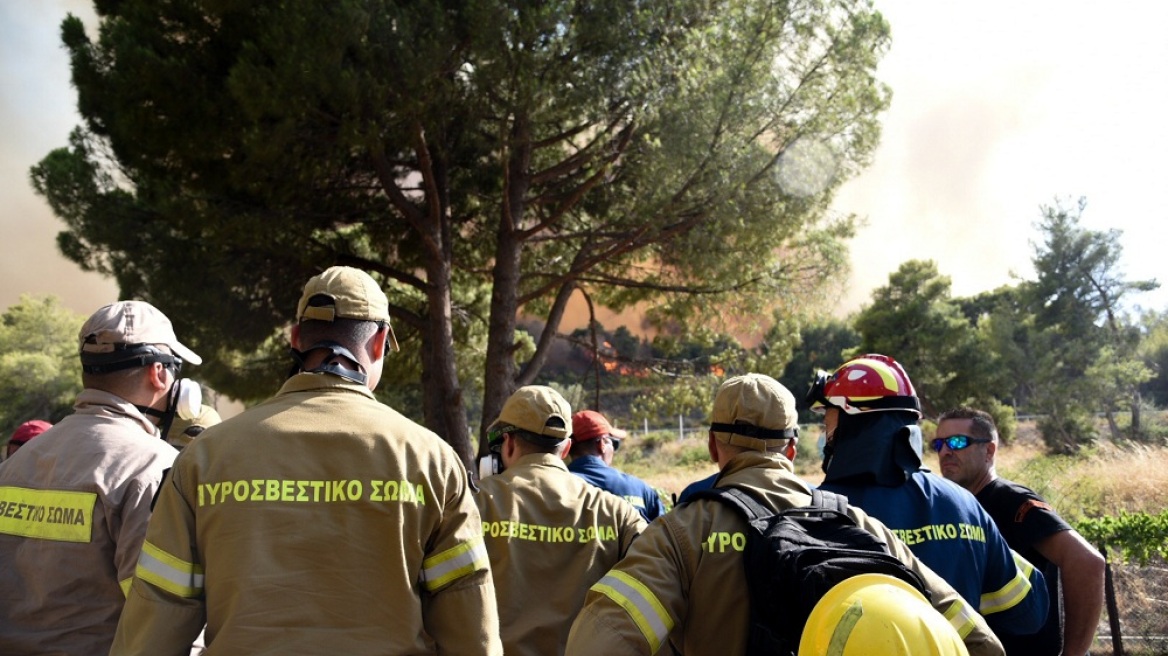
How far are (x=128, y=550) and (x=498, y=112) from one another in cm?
915

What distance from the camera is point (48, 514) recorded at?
8.04 ft

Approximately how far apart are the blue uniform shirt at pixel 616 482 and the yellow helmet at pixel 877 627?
2.41 metres

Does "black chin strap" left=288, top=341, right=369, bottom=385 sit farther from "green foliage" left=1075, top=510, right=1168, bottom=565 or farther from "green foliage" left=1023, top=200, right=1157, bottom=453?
"green foliage" left=1023, top=200, right=1157, bottom=453

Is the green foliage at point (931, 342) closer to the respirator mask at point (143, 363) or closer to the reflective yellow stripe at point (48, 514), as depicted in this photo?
the respirator mask at point (143, 363)

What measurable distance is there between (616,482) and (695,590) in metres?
1.87

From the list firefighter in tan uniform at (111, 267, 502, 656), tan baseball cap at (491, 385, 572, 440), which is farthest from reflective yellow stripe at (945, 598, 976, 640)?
tan baseball cap at (491, 385, 572, 440)

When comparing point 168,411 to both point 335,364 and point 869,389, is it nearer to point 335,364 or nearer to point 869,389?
point 335,364

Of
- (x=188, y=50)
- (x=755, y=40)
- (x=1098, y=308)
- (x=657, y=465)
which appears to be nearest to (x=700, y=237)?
(x=755, y=40)

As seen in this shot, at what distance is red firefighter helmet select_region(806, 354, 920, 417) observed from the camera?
281 cm

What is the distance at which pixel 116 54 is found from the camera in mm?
10906

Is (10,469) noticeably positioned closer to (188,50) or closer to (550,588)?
(550,588)

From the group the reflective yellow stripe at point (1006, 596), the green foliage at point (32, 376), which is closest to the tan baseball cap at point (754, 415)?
the reflective yellow stripe at point (1006, 596)

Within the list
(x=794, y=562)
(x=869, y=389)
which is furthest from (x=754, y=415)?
(x=794, y=562)

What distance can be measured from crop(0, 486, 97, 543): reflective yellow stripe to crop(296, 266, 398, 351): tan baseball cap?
0.89 metres
